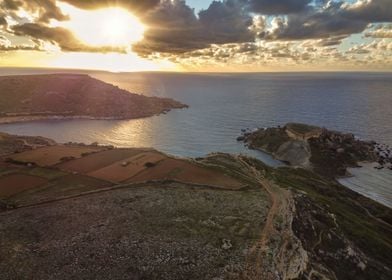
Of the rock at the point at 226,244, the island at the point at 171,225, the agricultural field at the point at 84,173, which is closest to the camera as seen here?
the island at the point at 171,225

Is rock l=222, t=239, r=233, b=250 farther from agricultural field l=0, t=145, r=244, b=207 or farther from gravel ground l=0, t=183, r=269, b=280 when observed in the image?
agricultural field l=0, t=145, r=244, b=207

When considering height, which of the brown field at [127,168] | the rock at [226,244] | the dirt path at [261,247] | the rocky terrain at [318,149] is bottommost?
the rocky terrain at [318,149]

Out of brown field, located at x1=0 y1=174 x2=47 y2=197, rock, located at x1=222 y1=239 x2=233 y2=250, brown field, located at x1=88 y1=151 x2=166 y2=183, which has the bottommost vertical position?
brown field, located at x1=88 y1=151 x2=166 y2=183

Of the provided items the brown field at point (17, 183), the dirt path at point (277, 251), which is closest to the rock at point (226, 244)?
the dirt path at point (277, 251)

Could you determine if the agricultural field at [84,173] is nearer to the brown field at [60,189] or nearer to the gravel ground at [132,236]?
the brown field at [60,189]

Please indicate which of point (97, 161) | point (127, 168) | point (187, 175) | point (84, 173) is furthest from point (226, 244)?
point (97, 161)

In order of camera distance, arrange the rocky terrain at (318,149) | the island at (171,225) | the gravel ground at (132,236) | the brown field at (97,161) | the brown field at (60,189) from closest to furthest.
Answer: the gravel ground at (132,236) < the island at (171,225) < the brown field at (60,189) < the brown field at (97,161) < the rocky terrain at (318,149)

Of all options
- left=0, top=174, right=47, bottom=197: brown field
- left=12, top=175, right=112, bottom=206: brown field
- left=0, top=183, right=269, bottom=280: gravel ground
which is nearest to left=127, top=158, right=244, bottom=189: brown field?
left=12, top=175, right=112, bottom=206: brown field
